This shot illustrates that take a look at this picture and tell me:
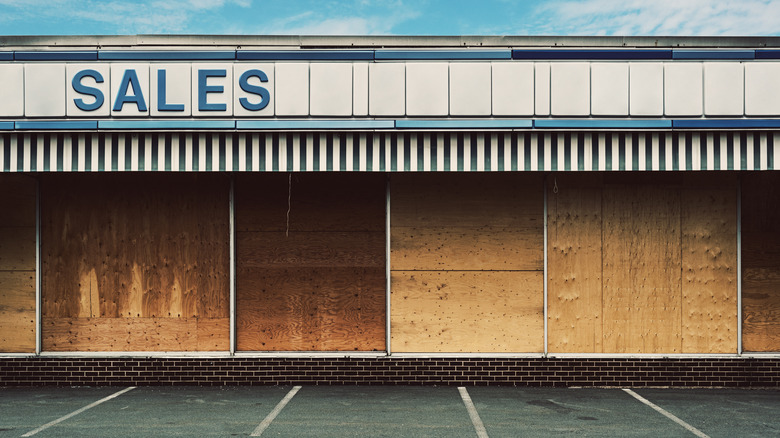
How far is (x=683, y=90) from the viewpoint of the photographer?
803cm

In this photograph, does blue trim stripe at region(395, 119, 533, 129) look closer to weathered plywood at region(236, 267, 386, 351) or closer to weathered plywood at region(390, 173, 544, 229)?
weathered plywood at region(390, 173, 544, 229)

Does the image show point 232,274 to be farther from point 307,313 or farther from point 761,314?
point 761,314

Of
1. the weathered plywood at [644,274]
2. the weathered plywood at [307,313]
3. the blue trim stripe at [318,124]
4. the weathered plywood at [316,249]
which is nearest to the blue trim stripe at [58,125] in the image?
the blue trim stripe at [318,124]

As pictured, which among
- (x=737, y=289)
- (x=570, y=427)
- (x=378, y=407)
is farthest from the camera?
(x=737, y=289)

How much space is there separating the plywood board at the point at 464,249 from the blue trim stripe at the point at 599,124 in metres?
1.64

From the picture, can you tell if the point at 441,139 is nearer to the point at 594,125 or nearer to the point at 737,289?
the point at 594,125

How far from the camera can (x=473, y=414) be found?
748cm

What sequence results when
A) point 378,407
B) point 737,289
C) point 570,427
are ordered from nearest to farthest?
point 570,427 → point 378,407 → point 737,289

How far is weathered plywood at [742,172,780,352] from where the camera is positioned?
884cm

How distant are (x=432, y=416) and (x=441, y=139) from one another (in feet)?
11.6

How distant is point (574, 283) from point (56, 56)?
25.7 feet

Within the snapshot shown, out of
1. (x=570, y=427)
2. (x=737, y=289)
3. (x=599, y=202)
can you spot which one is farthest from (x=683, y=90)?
(x=570, y=427)

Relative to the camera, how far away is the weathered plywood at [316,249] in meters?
8.96

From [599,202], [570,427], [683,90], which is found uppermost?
[683,90]
